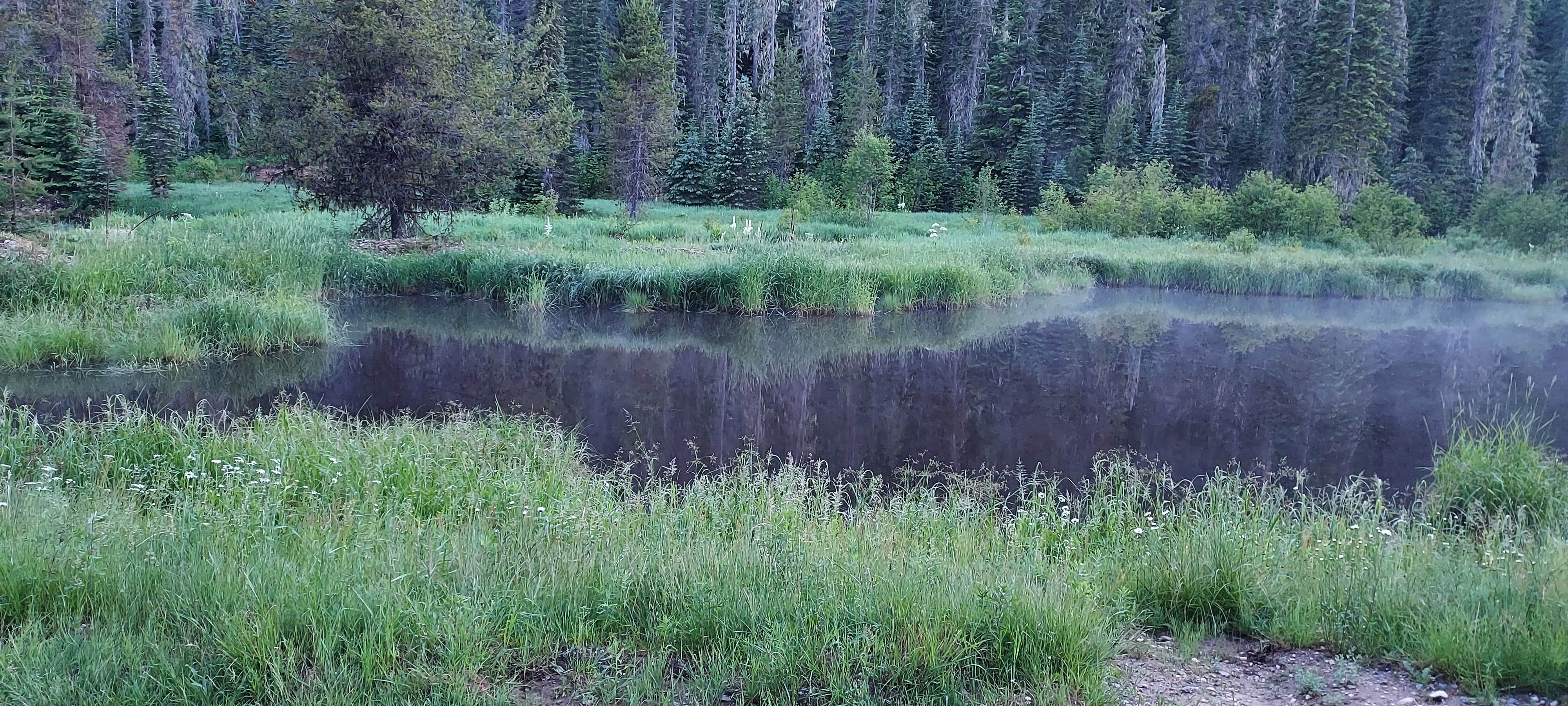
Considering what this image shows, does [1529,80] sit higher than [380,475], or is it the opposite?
[1529,80]

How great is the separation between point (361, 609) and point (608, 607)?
36.1 inches

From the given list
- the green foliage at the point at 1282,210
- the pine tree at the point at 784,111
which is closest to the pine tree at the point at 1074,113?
the pine tree at the point at 784,111

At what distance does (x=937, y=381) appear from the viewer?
1354 cm

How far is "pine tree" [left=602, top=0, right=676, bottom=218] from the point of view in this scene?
32.7 metres

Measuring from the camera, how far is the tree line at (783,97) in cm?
2014

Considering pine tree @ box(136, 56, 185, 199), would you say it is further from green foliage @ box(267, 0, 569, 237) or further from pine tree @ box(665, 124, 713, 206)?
pine tree @ box(665, 124, 713, 206)

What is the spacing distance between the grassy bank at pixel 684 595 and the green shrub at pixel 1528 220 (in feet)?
43.3

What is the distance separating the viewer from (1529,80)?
976 inches

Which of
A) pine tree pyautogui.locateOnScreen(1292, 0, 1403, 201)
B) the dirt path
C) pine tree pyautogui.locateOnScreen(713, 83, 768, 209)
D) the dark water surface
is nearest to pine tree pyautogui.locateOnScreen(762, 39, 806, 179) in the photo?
pine tree pyautogui.locateOnScreen(713, 83, 768, 209)

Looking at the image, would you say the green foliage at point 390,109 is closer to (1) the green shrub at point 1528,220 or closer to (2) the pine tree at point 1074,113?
(1) the green shrub at point 1528,220

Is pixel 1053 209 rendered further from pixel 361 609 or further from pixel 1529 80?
pixel 361 609

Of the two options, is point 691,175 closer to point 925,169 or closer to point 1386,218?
point 925,169

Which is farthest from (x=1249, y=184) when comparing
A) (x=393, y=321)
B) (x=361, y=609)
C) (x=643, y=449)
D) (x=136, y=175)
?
(x=136, y=175)

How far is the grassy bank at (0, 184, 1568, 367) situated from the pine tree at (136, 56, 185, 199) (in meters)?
2.65
